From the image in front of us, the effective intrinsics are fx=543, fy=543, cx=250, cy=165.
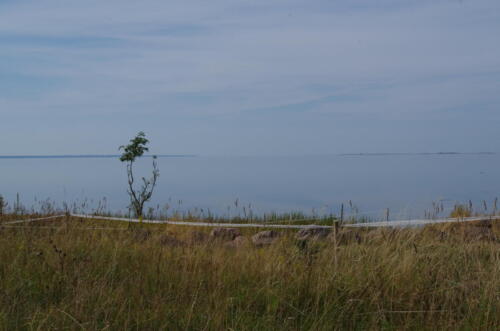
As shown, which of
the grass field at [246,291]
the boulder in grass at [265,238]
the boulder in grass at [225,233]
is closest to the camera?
the grass field at [246,291]

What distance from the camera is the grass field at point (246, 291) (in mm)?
3719

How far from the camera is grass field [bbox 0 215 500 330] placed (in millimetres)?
3719

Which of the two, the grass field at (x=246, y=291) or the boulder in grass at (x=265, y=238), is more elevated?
the boulder in grass at (x=265, y=238)

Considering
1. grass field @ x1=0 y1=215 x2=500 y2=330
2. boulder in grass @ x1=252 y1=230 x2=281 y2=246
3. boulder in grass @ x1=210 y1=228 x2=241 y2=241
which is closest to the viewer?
grass field @ x1=0 y1=215 x2=500 y2=330

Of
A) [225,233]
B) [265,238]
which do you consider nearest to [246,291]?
[265,238]

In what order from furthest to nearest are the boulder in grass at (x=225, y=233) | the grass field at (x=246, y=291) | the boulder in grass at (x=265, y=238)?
the boulder in grass at (x=225, y=233)
the boulder in grass at (x=265, y=238)
the grass field at (x=246, y=291)

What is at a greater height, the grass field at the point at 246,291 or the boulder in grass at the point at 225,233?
the boulder in grass at the point at 225,233

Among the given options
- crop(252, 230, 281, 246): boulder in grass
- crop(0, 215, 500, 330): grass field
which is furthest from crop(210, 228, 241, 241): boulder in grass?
crop(0, 215, 500, 330): grass field

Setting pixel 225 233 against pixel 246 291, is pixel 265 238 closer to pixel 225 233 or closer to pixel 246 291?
pixel 225 233

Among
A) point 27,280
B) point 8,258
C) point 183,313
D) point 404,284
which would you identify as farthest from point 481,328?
point 8,258

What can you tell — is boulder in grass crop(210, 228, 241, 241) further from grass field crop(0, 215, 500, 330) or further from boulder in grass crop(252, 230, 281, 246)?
grass field crop(0, 215, 500, 330)

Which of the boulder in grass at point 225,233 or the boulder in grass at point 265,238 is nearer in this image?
A: the boulder in grass at point 265,238

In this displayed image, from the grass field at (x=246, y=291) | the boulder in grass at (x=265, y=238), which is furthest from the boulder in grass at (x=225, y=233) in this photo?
the grass field at (x=246, y=291)

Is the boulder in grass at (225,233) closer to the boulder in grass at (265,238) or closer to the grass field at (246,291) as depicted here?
the boulder in grass at (265,238)
